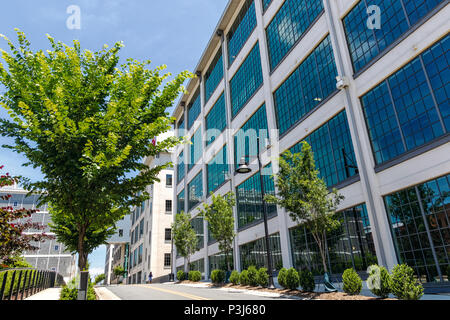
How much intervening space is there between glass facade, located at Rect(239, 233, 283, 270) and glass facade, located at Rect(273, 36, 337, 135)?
8355 millimetres

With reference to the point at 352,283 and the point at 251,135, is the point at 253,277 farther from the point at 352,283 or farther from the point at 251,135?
the point at 251,135

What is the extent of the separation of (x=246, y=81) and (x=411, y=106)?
60.6 feet

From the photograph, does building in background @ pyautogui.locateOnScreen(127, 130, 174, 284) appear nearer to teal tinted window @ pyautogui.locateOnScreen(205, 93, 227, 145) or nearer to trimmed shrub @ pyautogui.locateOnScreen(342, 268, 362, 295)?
teal tinted window @ pyautogui.locateOnScreen(205, 93, 227, 145)

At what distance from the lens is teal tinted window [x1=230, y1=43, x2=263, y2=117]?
2810cm

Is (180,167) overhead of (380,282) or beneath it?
overhead

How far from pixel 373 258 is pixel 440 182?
4694 mm

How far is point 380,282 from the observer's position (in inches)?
448

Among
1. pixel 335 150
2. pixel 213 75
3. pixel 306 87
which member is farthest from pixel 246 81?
pixel 335 150

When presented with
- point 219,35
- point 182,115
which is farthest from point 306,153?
point 182,115

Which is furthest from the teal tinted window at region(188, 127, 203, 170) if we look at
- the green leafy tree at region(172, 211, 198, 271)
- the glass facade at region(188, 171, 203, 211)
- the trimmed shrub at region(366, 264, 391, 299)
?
the trimmed shrub at region(366, 264, 391, 299)

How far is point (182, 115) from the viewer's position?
52.6 m

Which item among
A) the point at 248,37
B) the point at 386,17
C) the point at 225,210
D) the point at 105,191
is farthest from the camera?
the point at 248,37

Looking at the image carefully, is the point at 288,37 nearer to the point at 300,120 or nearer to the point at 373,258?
the point at 300,120

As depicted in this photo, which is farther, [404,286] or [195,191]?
[195,191]
